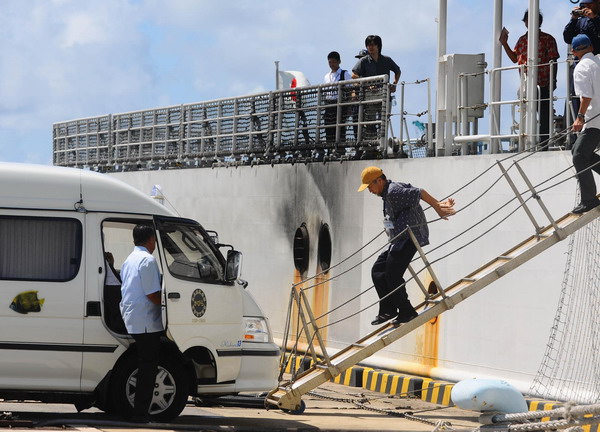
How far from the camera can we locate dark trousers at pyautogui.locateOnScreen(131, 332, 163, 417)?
10.8 meters

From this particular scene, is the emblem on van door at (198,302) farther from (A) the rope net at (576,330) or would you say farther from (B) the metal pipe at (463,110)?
(B) the metal pipe at (463,110)

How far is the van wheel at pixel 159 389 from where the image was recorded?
1101 centimetres

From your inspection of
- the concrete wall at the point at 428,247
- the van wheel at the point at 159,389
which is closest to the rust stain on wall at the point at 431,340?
the concrete wall at the point at 428,247

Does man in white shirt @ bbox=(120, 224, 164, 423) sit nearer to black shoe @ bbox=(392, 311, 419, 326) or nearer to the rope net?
black shoe @ bbox=(392, 311, 419, 326)

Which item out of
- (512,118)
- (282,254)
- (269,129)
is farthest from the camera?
(269,129)

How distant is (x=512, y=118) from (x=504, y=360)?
3091 millimetres

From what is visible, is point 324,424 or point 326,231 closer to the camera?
point 324,424

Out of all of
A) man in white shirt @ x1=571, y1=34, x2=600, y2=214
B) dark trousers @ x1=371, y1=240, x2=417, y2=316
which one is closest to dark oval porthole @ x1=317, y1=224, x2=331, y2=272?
dark trousers @ x1=371, y1=240, x2=417, y2=316

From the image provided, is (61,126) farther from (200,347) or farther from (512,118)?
(200,347)

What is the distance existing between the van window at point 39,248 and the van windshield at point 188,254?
828 mm

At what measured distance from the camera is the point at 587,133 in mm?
12258

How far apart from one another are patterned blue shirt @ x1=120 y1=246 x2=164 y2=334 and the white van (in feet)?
0.97

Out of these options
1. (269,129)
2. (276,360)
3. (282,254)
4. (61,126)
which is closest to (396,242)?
(276,360)

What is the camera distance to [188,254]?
11586 mm
